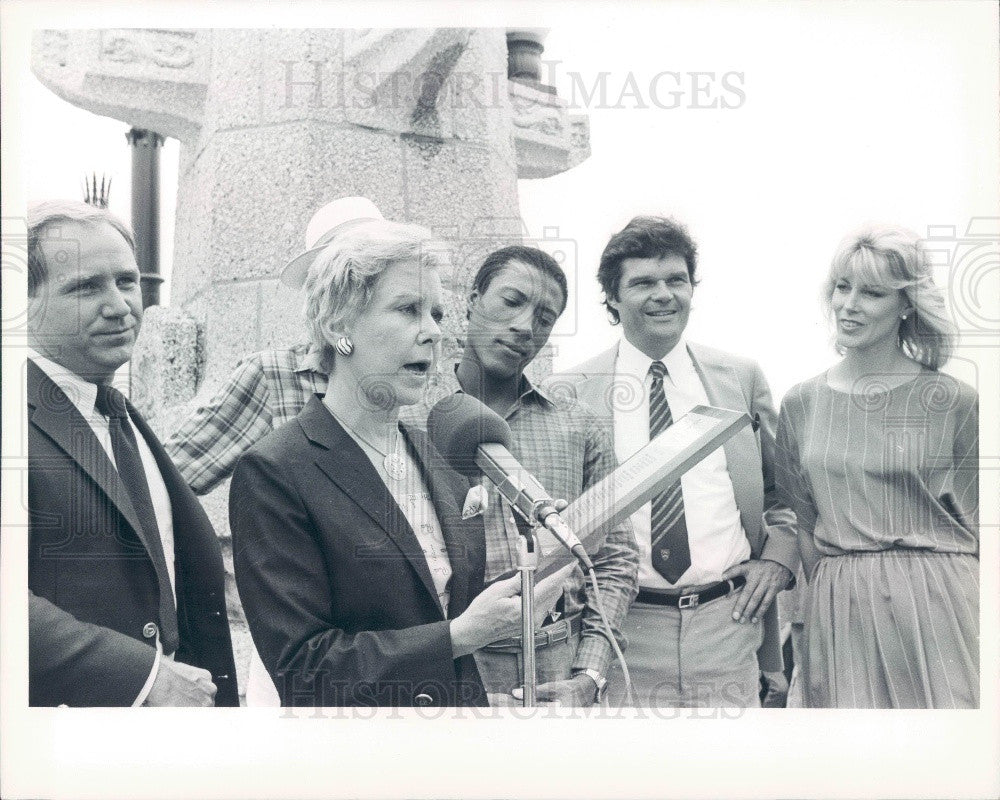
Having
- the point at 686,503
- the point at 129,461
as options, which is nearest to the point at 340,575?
the point at 129,461

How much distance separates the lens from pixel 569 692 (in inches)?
232

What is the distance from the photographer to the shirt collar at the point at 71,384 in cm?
596

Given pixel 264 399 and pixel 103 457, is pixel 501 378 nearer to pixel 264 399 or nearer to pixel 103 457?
pixel 264 399

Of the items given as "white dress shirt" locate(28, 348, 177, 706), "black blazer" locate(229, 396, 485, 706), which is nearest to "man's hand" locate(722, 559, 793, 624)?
"black blazer" locate(229, 396, 485, 706)

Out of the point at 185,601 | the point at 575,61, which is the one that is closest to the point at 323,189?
the point at 575,61

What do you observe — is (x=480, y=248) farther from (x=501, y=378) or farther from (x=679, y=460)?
(x=679, y=460)

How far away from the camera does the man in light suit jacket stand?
600cm

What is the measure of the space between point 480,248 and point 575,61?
76 centimetres

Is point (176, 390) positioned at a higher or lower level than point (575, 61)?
lower

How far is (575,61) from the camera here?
20.2 ft

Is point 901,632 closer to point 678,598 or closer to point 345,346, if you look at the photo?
point 678,598

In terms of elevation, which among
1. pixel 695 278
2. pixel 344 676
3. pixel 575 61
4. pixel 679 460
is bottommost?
pixel 344 676

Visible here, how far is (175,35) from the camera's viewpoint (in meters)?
6.36

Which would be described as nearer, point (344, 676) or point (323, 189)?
point (344, 676)
